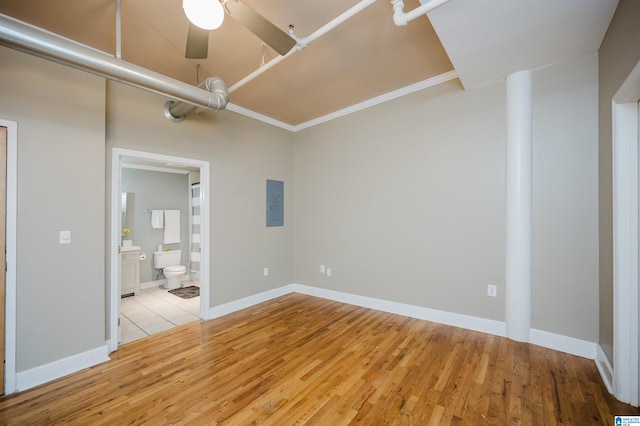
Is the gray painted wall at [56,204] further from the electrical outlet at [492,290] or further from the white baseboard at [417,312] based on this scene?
the electrical outlet at [492,290]

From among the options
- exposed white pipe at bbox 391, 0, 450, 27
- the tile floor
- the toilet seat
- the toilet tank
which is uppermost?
exposed white pipe at bbox 391, 0, 450, 27

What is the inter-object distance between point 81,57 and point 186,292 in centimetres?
408

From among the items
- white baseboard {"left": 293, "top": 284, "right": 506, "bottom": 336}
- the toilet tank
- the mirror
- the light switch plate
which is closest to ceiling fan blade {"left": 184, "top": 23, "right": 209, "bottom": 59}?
the light switch plate

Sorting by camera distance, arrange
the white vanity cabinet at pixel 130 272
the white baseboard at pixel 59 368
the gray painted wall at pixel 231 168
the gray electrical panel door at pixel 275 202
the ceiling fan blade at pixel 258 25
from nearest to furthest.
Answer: the ceiling fan blade at pixel 258 25 < the white baseboard at pixel 59 368 < the gray painted wall at pixel 231 168 < the gray electrical panel door at pixel 275 202 < the white vanity cabinet at pixel 130 272

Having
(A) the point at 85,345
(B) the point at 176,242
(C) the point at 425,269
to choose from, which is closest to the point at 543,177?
(C) the point at 425,269

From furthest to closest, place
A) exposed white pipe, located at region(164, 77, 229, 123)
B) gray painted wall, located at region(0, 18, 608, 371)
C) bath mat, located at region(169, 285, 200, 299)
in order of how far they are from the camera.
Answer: bath mat, located at region(169, 285, 200, 299) < exposed white pipe, located at region(164, 77, 229, 123) < gray painted wall, located at region(0, 18, 608, 371)

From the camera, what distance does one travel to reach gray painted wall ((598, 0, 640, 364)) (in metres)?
1.68

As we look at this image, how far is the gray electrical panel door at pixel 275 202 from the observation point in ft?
14.2

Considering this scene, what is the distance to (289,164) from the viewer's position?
15.5 feet

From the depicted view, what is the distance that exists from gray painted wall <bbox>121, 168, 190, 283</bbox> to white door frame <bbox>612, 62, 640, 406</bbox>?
6506mm

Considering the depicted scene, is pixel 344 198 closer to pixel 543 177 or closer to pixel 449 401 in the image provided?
pixel 543 177

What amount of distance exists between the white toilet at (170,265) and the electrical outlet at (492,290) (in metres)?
5.03

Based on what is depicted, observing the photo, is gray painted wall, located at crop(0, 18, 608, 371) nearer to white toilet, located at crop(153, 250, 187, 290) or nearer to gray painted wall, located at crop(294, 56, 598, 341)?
gray painted wall, located at crop(294, 56, 598, 341)

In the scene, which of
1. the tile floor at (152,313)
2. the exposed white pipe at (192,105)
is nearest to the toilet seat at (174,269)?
the tile floor at (152,313)
